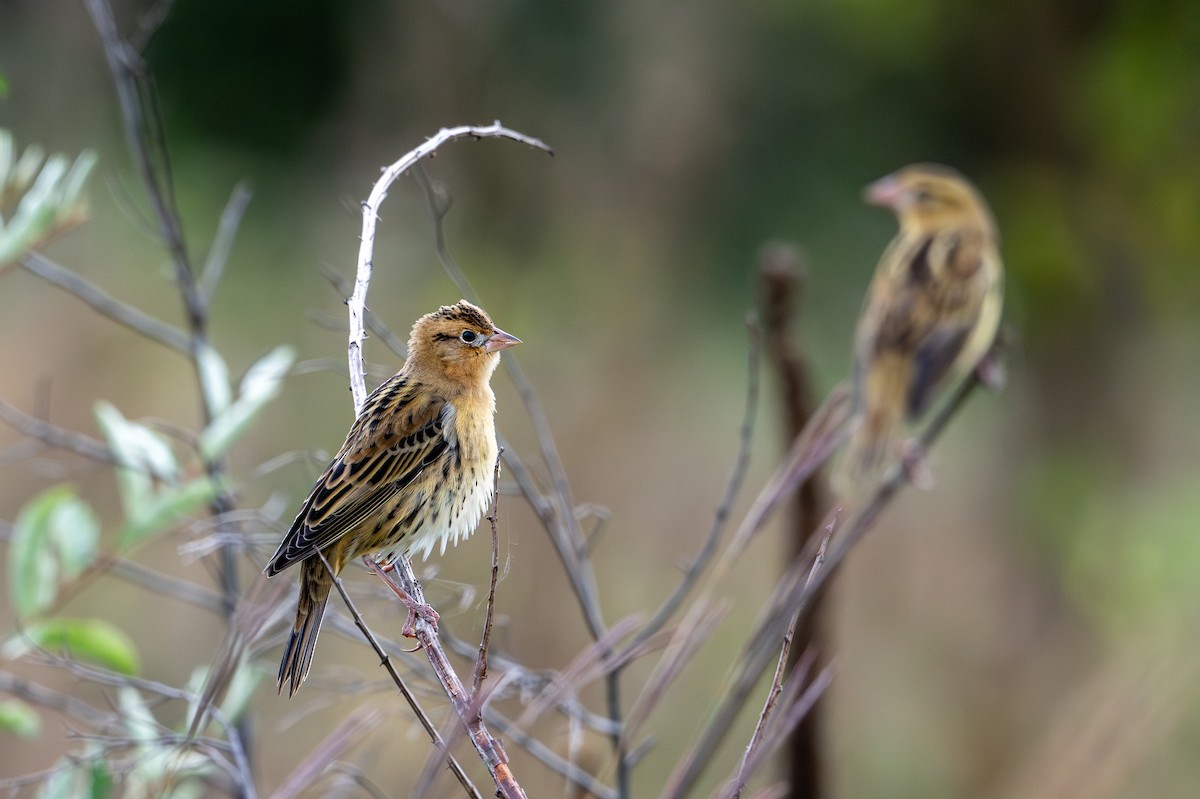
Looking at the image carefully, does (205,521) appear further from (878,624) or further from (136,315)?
(878,624)

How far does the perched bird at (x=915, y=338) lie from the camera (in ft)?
19.7

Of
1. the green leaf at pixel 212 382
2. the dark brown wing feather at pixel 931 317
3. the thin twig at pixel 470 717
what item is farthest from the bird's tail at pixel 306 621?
the dark brown wing feather at pixel 931 317

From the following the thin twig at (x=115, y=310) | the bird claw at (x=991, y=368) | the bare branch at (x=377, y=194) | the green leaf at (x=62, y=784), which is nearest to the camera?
the bare branch at (x=377, y=194)

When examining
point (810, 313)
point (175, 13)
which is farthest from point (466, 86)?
point (810, 313)

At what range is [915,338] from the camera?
6043 millimetres

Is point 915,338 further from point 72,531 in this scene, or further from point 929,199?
point 72,531

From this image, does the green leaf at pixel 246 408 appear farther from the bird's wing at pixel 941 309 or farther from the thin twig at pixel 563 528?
the bird's wing at pixel 941 309

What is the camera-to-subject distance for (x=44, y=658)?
2496 mm

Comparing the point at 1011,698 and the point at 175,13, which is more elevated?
the point at 175,13

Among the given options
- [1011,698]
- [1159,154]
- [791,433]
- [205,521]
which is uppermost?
[1159,154]

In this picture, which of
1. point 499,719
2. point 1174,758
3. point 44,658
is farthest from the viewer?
point 1174,758

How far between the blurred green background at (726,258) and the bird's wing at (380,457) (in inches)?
212

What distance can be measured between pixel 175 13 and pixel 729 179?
476 centimetres

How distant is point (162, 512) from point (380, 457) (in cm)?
50
